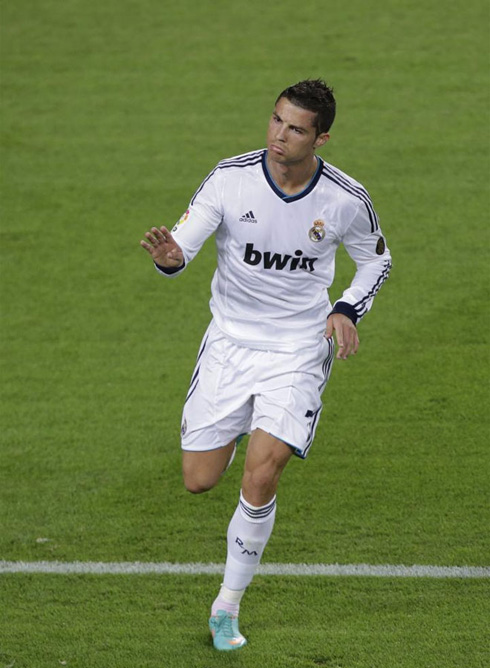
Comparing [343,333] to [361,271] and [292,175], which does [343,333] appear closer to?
[361,271]

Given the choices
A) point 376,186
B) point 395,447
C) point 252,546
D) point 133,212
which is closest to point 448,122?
point 376,186

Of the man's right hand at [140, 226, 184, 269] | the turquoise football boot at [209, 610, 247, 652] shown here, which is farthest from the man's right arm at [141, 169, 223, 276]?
the turquoise football boot at [209, 610, 247, 652]

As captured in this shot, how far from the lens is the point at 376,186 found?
1062 centimetres

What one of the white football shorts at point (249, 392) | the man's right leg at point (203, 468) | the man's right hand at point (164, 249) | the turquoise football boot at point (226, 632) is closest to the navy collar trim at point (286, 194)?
the man's right hand at point (164, 249)

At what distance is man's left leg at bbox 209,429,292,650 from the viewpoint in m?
4.91

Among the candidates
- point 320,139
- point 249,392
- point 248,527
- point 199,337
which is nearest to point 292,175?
point 320,139

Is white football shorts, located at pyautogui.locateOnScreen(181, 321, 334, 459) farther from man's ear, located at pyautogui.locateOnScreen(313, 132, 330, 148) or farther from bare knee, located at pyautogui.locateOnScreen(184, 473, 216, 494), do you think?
man's ear, located at pyautogui.locateOnScreen(313, 132, 330, 148)

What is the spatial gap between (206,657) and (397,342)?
381 centimetres

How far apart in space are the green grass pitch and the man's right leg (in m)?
0.60

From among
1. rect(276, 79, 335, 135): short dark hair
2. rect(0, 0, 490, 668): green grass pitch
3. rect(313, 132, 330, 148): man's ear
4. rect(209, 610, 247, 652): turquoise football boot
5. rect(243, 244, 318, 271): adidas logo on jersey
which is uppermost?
rect(276, 79, 335, 135): short dark hair

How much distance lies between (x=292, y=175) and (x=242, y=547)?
1.57m

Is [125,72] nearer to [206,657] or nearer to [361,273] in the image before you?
[361,273]

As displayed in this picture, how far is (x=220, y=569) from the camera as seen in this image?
18.8 feet

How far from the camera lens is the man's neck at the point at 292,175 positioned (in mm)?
5098
